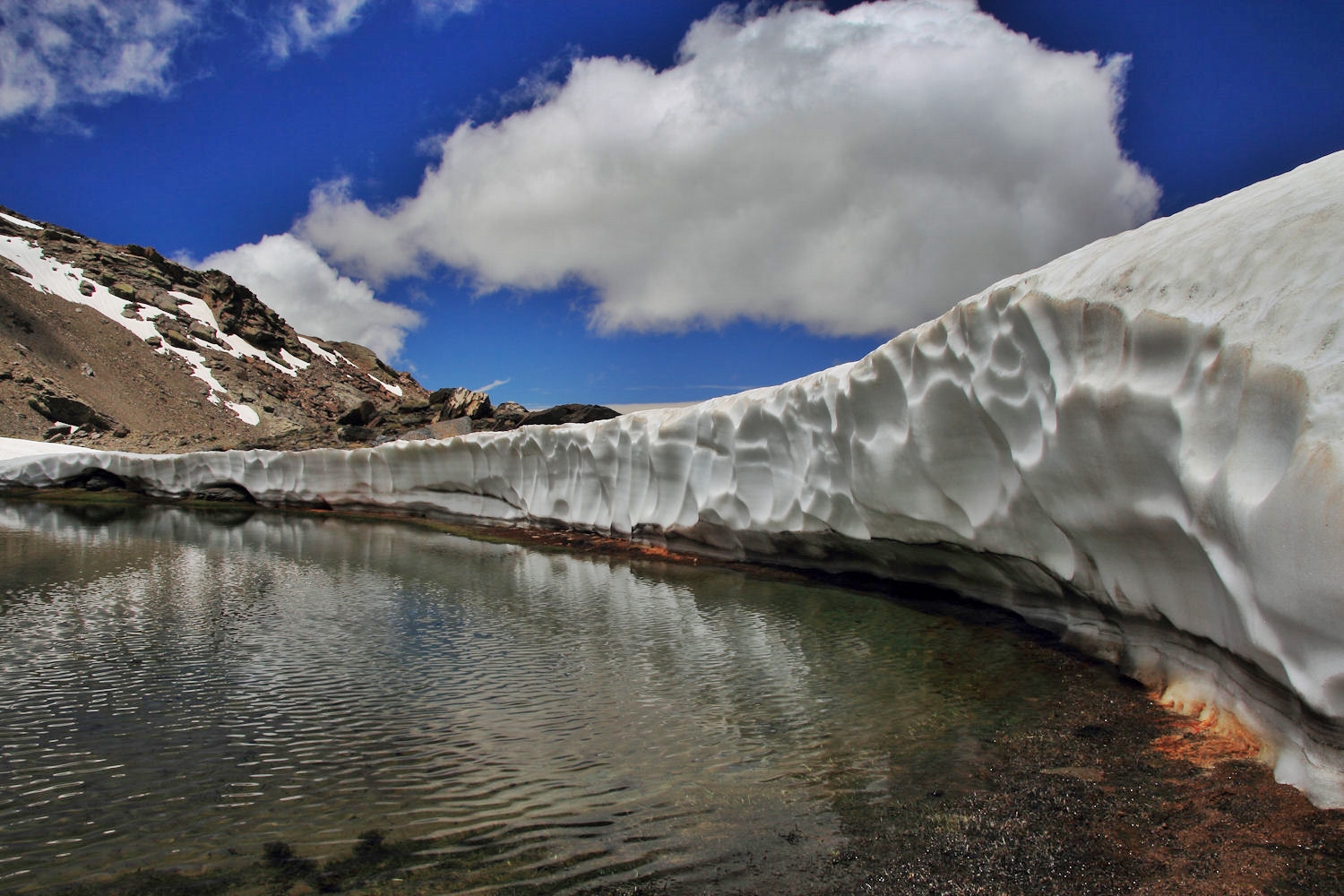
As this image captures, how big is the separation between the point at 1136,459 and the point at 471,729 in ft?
11.5

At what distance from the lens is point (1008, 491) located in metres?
5.33

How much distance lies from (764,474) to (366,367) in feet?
177

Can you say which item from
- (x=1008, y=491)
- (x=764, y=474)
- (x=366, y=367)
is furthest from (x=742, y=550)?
(x=366, y=367)

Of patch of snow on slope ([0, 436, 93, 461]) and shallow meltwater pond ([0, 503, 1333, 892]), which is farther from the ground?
patch of snow on slope ([0, 436, 93, 461])

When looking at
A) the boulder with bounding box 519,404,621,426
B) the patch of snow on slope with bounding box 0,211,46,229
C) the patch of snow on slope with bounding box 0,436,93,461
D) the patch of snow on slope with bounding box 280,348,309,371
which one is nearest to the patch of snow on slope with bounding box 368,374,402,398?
the patch of snow on slope with bounding box 280,348,309,371

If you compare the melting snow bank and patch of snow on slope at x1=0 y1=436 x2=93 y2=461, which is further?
patch of snow on slope at x1=0 y1=436 x2=93 y2=461

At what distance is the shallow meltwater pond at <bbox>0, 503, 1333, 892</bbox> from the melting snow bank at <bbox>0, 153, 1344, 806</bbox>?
686 mm

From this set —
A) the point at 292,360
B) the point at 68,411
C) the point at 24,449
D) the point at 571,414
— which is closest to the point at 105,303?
the point at 292,360

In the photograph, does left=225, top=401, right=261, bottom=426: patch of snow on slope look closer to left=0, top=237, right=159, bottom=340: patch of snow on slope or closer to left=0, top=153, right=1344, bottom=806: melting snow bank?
left=0, top=237, right=159, bottom=340: patch of snow on slope

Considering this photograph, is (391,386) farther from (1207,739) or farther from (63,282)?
(1207,739)

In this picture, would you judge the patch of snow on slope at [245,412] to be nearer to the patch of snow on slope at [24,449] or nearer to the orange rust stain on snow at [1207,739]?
the patch of snow on slope at [24,449]

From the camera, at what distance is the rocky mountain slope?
73.8 feet

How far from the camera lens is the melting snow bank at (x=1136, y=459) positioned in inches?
108

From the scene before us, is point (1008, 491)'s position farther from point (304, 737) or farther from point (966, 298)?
point (304, 737)
